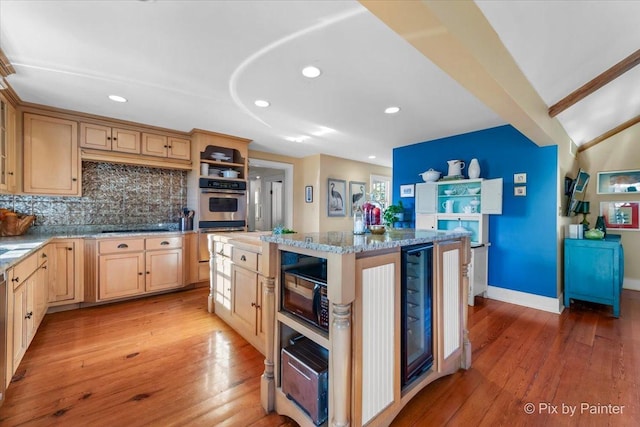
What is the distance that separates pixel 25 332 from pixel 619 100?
238 inches

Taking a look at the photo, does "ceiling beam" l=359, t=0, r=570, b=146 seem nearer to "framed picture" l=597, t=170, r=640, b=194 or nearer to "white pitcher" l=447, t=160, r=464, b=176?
"white pitcher" l=447, t=160, r=464, b=176

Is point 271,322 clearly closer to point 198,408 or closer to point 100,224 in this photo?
point 198,408

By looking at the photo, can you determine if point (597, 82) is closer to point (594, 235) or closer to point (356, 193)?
point (594, 235)

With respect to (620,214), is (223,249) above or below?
below

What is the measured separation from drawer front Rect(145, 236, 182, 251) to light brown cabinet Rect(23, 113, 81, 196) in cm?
98

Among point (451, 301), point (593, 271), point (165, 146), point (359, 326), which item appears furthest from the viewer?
point (165, 146)

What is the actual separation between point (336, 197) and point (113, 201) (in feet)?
12.2

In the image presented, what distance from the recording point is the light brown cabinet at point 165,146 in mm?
3608

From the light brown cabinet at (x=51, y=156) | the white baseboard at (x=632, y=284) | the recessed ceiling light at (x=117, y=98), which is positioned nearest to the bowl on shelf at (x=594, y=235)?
the white baseboard at (x=632, y=284)

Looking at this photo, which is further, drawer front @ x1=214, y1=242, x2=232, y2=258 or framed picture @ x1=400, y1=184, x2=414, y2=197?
framed picture @ x1=400, y1=184, x2=414, y2=197

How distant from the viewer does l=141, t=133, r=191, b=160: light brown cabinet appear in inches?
142

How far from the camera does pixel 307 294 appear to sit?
1.46 meters

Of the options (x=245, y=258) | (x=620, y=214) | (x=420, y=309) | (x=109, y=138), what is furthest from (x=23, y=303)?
(x=620, y=214)

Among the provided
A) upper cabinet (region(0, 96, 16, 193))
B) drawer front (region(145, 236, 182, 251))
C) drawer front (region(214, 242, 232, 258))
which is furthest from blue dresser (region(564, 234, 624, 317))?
upper cabinet (region(0, 96, 16, 193))
